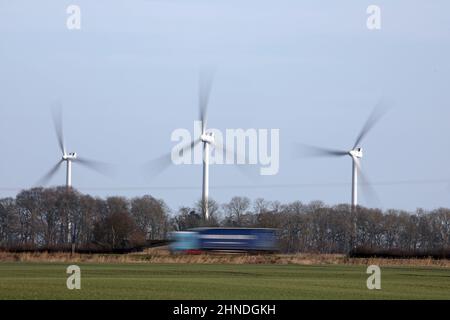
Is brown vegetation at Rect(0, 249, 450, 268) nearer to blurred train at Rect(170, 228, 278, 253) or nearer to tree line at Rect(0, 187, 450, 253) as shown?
blurred train at Rect(170, 228, 278, 253)

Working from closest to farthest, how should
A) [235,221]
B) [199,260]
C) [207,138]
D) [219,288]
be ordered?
[219,288]
[199,260]
[207,138]
[235,221]

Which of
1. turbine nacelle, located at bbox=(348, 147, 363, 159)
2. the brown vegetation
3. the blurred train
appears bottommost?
the brown vegetation

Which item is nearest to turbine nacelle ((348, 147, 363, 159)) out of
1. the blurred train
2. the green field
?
the blurred train

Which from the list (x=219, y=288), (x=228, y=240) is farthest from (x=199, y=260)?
(x=219, y=288)

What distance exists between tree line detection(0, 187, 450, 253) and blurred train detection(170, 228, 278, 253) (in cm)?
1905

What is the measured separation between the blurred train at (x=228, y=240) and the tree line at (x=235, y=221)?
19.0 metres

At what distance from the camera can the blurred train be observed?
362 ft

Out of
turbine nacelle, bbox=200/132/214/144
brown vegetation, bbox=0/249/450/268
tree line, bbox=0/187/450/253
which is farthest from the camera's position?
tree line, bbox=0/187/450/253

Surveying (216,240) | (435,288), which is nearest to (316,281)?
(435,288)

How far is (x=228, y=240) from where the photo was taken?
362ft

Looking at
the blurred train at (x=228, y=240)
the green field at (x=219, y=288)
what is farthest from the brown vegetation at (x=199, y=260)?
the green field at (x=219, y=288)

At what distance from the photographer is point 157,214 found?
503 feet

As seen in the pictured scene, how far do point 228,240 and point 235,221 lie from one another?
31.6m

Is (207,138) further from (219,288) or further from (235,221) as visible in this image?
(219,288)
